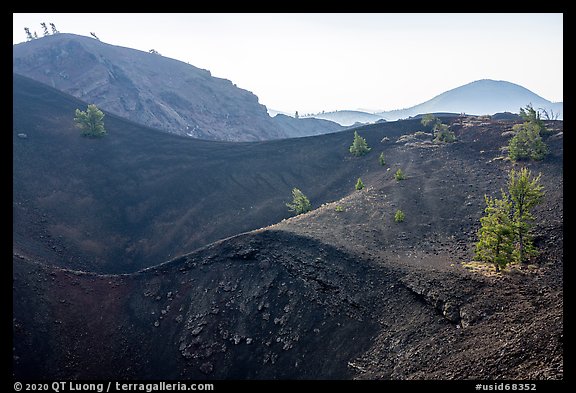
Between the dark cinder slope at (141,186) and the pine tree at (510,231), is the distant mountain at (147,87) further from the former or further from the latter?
the pine tree at (510,231)

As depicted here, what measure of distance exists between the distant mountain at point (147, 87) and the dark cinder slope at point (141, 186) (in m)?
27.3

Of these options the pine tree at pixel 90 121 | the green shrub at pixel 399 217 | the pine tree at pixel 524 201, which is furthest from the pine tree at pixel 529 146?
the pine tree at pixel 90 121

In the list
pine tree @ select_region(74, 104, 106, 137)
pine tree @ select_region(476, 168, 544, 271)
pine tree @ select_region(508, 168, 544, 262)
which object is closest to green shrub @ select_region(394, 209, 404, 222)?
pine tree @ select_region(476, 168, 544, 271)

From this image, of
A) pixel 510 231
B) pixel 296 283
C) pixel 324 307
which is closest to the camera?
pixel 510 231

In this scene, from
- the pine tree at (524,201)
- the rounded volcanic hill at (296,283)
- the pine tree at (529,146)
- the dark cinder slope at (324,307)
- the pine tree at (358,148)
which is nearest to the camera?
the dark cinder slope at (324,307)

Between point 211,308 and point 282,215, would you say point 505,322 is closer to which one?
point 211,308

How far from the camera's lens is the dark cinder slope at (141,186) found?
35500 mm

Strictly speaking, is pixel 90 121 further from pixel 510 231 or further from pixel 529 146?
pixel 529 146

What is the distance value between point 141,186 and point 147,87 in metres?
68.6

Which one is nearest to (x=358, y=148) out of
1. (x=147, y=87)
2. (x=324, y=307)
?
(x=324, y=307)

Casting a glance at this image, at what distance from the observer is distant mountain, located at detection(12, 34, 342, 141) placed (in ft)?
290

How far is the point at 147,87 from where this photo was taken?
336ft

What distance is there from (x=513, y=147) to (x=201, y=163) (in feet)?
132

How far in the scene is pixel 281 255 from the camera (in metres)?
23.0
